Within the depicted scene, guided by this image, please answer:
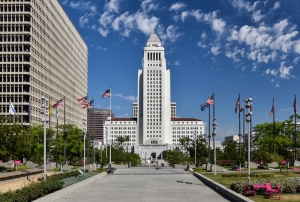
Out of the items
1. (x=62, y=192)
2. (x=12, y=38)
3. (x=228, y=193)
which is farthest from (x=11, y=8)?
(x=228, y=193)

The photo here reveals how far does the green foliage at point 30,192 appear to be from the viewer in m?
18.4

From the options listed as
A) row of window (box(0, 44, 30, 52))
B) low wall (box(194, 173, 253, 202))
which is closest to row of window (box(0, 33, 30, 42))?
row of window (box(0, 44, 30, 52))

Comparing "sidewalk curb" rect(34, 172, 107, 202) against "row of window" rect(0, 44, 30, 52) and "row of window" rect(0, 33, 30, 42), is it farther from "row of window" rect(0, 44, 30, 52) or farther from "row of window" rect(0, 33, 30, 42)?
"row of window" rect(0, 33, 30, 42)

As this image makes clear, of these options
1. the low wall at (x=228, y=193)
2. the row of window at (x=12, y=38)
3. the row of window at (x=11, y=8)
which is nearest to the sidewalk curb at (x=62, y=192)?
the low wall at (x=228, y=193)

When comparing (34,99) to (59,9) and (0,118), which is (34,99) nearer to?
(59,9)

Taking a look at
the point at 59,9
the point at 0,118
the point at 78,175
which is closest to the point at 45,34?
the point at 59,9

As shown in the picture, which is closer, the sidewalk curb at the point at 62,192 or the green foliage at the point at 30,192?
the green foliage at the point at 30,192

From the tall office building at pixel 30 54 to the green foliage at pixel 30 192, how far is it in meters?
78.0

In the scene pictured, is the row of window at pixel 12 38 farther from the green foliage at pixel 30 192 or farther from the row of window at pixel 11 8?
the green foliage at pixel 30 192

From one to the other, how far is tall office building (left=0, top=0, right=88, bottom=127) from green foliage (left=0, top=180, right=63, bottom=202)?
7804 centimetres

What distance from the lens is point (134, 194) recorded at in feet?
88.5

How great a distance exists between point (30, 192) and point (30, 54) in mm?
88802

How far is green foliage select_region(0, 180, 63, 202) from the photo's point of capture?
1842 cm

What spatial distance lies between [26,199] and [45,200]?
1270mm
